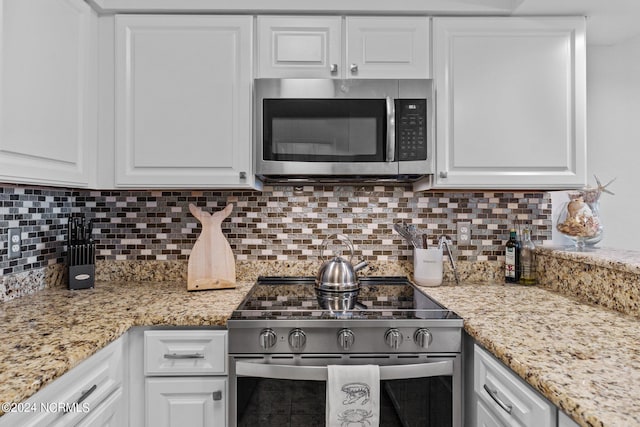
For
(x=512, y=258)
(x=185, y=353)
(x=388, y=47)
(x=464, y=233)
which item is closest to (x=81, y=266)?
(x=185, y=353)

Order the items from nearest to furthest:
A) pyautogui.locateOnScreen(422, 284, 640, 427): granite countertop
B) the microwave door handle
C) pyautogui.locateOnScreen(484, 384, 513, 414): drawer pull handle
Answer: pyautogui.locateOnScreen(422, 284, 640, 427): granite countertop, pyautogui.locateOnScreen(484, 384, 513, 414): drawer pull handle, the microwave door handle

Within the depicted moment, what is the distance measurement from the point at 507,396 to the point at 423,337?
0.34m

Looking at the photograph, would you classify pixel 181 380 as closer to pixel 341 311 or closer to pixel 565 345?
pixel 341 311

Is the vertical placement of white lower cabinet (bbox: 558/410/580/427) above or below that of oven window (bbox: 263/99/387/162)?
below

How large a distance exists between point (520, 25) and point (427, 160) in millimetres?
728

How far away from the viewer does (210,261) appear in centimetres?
183

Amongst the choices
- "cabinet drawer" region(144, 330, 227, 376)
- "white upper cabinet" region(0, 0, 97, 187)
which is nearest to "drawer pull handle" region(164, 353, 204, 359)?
"cabinet drawer" region(144, 330, 227, 376)

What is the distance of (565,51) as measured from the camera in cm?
175

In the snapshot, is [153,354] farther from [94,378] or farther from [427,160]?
[427,160]

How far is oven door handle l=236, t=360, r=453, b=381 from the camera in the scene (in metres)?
1.37

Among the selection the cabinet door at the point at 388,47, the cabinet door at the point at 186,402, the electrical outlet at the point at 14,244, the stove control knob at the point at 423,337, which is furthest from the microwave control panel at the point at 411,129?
the electrical outlet at the point at 14,244

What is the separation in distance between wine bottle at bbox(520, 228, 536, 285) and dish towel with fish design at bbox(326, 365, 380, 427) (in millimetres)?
1059

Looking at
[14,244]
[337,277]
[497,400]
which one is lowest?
[497,400]

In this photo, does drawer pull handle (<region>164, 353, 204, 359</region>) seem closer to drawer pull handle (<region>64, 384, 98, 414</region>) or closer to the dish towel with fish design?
drawer pull handle (<region>64, 384, 98, 414</region>)
